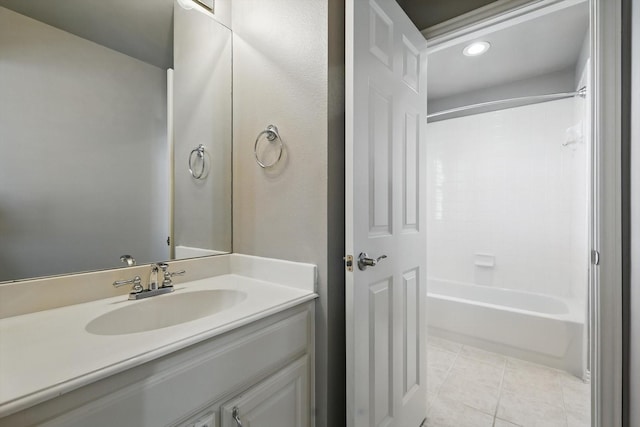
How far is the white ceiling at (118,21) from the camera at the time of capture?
96cm

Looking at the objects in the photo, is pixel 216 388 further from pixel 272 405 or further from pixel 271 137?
pixel 271 137

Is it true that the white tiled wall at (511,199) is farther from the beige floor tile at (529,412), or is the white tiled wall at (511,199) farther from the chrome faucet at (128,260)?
the chrome faucet at (128,260)

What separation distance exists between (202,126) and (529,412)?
7.92 feet

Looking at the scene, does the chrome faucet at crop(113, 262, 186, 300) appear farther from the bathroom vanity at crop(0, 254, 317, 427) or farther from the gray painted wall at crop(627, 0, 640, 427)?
the gray painted wall at crop(627, 0, 640, 427)

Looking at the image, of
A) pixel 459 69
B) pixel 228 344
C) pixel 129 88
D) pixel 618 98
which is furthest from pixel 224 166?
pixel 459 69

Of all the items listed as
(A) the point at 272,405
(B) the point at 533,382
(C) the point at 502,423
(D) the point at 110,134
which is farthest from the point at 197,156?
(B) the point at 533,382

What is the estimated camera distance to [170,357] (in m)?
0.67

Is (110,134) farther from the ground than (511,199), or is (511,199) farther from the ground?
(110,134)

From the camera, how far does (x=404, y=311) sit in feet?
4.41

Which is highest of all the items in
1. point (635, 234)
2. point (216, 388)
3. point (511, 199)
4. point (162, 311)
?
point (511, 199)

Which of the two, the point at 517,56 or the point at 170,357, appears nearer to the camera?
the point at 170,357

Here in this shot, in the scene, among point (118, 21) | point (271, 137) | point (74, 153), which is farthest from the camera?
point (271, 137)

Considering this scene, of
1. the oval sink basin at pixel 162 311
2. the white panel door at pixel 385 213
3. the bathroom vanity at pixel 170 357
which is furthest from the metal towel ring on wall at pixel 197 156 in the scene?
the white panel door at pixel 385 213

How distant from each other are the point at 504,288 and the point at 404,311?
211 cm
